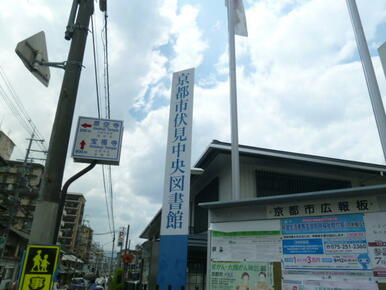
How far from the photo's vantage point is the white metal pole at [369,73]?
5926 millimetres

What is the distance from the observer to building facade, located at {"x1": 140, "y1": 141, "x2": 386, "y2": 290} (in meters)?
11.3

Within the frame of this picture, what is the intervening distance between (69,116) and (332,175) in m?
12.0

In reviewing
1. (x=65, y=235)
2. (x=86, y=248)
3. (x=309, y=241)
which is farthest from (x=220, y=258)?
(x=86, y=248)

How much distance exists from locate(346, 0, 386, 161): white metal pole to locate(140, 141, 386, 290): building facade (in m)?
5.16

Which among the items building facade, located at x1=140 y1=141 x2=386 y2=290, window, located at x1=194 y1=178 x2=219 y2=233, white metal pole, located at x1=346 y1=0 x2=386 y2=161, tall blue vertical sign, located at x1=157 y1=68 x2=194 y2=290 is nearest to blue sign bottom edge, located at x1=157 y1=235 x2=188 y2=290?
tall blue vertical sign, located at x1=157 y1=68 x2=194 y2=290

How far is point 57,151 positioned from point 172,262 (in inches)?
141

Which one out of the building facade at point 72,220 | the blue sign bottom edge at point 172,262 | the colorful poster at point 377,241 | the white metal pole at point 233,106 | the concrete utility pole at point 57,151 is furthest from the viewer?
the building facade at point 72,220

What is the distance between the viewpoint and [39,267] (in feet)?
12.8

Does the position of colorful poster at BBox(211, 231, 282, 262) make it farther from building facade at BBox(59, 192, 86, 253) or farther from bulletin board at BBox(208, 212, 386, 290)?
building facade at BBox(59, 192, 86, 253)

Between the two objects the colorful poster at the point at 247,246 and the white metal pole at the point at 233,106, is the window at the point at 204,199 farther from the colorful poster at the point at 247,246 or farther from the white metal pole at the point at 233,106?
the colorful poster at the point at 247,246

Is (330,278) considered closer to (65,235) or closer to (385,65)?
(385,65)

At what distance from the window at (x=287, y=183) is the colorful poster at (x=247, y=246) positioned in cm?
741

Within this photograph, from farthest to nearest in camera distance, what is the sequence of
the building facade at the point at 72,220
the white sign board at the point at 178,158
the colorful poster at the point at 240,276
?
the building facade at the point at 72,220 < the white sign board at the point at 178,158 < the colorful poster at the point at 240,276

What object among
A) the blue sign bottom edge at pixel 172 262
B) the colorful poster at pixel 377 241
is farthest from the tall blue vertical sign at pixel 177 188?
the colorful poster at pixel 377 241
